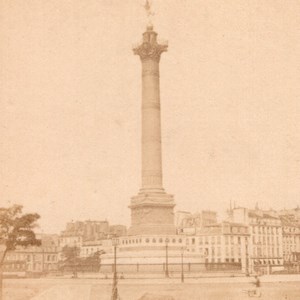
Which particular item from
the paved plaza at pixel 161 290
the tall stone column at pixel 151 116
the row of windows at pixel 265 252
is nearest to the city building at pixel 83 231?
the row of windows at pixel 265 252

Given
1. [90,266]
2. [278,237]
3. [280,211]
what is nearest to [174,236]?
[90,266]

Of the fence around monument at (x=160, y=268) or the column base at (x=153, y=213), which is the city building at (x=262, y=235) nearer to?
the column base at (x=153, y=213)

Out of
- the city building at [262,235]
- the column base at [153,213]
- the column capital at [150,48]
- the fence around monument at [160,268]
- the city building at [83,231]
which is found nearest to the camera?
the fence around monument at [160,268]

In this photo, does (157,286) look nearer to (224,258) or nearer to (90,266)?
(90,266)

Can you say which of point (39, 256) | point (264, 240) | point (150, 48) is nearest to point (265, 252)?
point (264, 240)

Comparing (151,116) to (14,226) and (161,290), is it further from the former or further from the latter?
(161,290)
